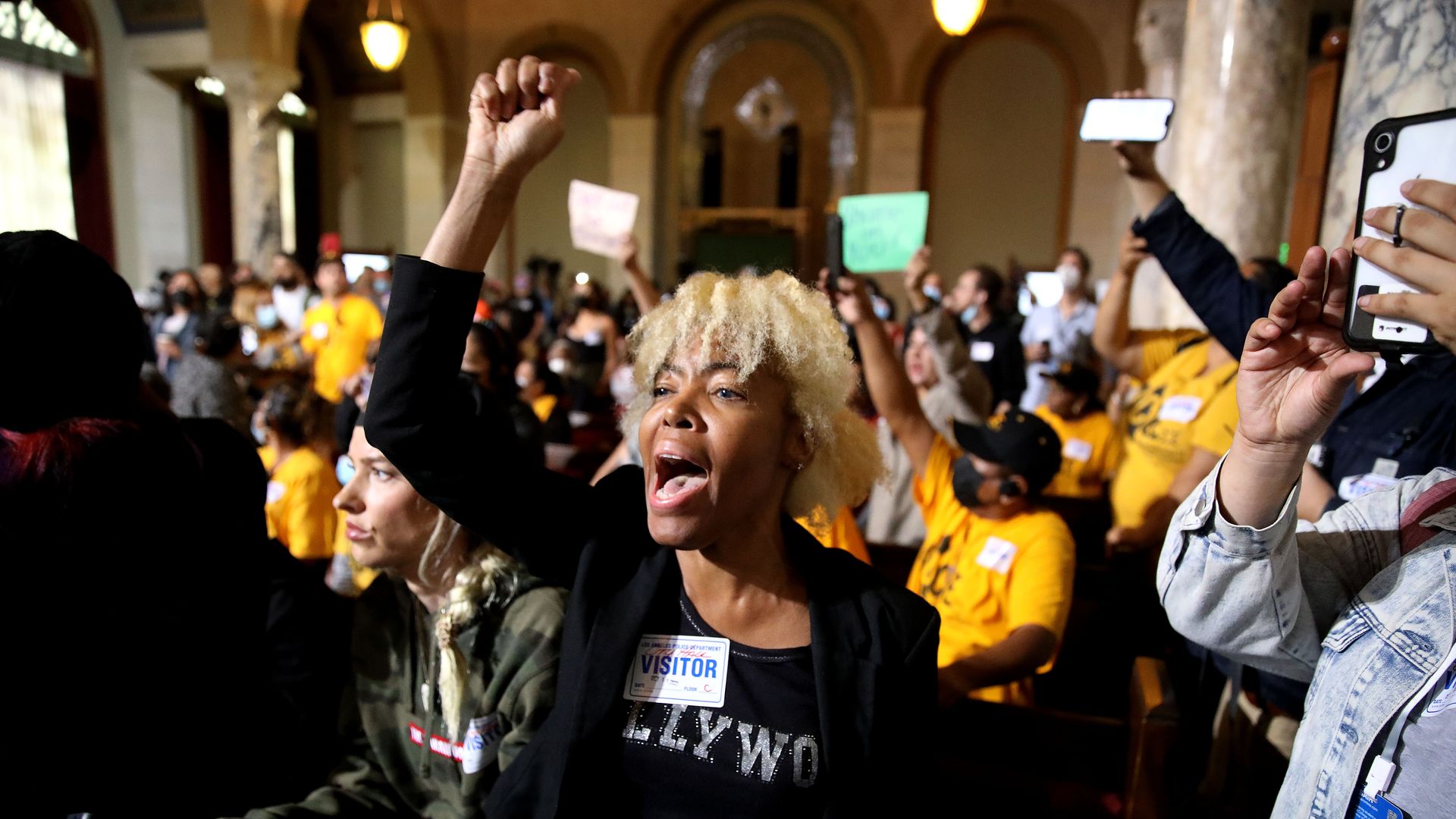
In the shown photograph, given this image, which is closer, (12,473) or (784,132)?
(12,473)

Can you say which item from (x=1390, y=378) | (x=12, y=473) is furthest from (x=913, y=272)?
(x=12, y=473)

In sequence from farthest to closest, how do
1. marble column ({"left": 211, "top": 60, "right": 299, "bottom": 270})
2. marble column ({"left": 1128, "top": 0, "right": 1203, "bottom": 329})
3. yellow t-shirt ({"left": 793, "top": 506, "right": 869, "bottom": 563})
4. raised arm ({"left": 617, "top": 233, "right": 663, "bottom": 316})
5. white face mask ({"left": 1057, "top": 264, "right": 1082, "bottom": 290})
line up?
marble column ({"left": 211, "top": 60, "right": 299, "bottom": 270}), marble column ({"left": 1128, "top": 0, "right": 1203, "bottom": 329}), white face mask ({"left": 1057, "top": 264, "right": 1082, "bottom": 290}), raised arm ({"left": 617, "top": 233, "right": 663, "bottom": 316}), yellow t-shirt ({"left": 793, "top": 506, "right": 869, "bottom": 563})

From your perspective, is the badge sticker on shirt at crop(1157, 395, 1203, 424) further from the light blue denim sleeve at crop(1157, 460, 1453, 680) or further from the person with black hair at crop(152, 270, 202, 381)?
the person with black hair at crop(152, 270, 202, 381)

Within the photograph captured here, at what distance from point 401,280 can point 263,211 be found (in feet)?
37.4

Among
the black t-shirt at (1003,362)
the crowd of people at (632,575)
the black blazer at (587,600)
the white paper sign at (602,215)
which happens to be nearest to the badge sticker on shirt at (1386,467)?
the crowd of people at (632,575)

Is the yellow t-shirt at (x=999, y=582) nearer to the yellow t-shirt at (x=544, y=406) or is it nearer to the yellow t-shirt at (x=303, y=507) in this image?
the yellow t-shirt at (x=303, y=507)

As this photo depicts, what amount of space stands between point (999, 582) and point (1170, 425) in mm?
1264

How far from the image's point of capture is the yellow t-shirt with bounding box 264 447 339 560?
9.82 feet

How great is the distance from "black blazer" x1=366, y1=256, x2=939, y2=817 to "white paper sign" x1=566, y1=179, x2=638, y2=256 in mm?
1553

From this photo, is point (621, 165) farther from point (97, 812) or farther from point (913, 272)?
point (97, 812)

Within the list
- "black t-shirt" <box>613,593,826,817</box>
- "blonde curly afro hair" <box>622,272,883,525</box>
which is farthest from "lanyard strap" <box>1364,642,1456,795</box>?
"blonde curly afro hair" <box>622,272,883,525</box>

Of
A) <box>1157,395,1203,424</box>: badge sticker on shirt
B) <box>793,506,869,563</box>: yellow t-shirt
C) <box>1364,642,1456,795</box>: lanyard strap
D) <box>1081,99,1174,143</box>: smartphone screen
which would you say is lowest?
<box>793,506,869,563</box>: yellow t-shirt

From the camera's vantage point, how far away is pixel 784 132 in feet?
45.5

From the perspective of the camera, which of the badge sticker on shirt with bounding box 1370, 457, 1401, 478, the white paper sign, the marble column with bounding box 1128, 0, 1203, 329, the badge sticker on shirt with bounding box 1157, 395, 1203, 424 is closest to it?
the badge sticker on shirt with bounding box 1370, 457, 1401, 478
